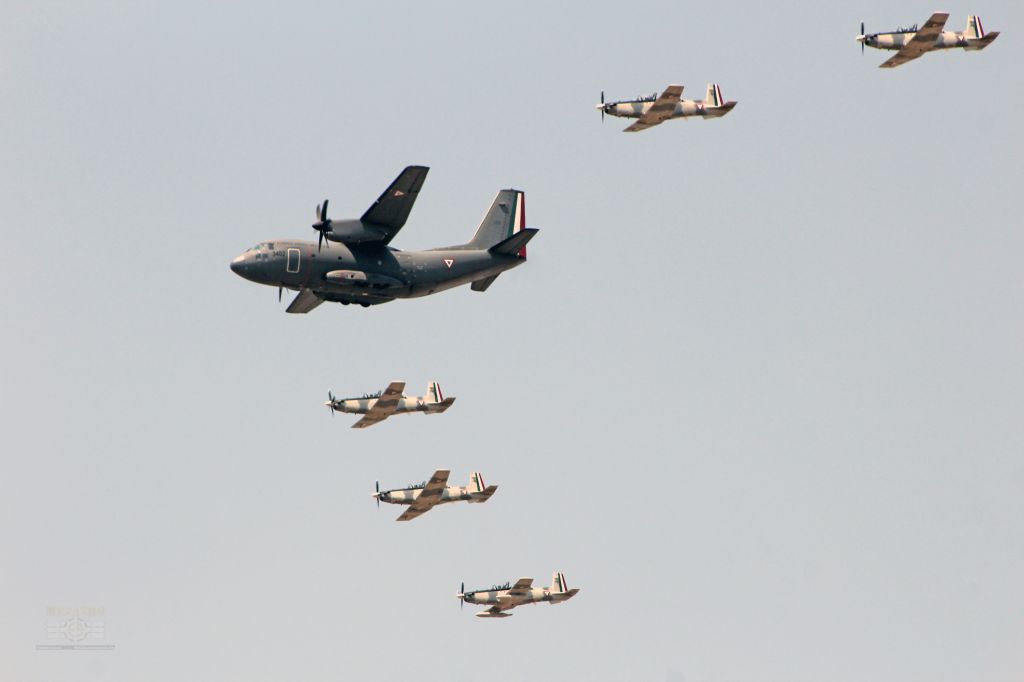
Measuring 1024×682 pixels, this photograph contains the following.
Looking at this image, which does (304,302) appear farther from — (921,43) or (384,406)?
(921,43)

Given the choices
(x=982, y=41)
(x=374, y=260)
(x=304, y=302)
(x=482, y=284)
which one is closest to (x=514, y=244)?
(x=482, y=284)

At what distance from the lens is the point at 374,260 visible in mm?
90375

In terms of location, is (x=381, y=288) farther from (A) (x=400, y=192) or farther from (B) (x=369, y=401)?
(B) (x=369, y=401)

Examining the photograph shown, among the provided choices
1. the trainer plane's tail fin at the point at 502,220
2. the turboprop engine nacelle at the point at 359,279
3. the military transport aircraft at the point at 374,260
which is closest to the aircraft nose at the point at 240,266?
the military transport aircraft at the point at 374,260

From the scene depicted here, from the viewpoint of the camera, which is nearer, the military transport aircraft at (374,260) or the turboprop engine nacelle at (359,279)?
the military transport aircraft at (374,260)

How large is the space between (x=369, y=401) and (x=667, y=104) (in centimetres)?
3129

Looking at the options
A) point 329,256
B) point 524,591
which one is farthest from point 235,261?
point 524,591

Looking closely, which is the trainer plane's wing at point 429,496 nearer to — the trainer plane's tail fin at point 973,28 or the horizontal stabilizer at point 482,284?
the horizontal stabilizer at point 482,284

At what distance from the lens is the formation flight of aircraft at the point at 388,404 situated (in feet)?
353

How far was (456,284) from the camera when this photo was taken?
9375 centimetres

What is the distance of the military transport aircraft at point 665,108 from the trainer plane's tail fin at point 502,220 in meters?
10.3

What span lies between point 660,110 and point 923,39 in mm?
15939

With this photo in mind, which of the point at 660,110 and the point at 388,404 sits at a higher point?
the point at 660,110

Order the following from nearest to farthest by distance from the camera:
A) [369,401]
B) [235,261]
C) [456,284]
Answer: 1. [235,261]
2. [456,284]
3. [369,401]
